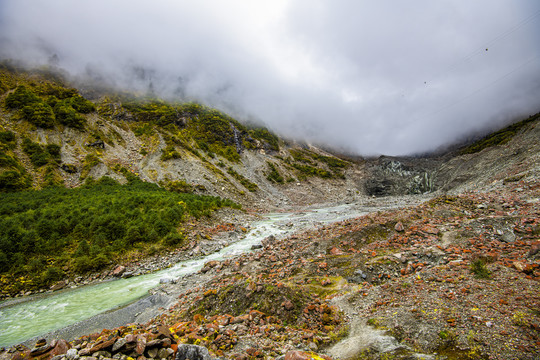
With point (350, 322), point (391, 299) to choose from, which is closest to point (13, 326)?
point (350, 322)

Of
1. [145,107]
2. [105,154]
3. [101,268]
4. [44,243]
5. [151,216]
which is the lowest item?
[101,268]

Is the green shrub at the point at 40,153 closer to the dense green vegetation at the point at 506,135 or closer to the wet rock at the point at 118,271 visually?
the wet rock at the point at 118,271

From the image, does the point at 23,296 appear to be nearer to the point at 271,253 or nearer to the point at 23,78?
the point at 271,253

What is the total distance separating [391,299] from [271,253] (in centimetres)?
831

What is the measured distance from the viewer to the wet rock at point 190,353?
459 centimetres

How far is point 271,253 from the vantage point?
1405 centimetres

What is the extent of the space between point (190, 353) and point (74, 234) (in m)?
20.3

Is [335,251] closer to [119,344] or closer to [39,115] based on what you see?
[119,344]

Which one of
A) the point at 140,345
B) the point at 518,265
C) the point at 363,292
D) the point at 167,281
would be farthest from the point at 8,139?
the point at 518,265

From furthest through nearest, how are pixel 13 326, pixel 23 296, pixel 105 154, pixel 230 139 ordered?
pixel 230 139
pixel 105 154
pixel 23 296
pixel 13 326

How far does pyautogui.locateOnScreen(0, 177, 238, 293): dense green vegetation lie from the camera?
585 inches

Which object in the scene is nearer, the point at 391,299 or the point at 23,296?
the point at 391,299

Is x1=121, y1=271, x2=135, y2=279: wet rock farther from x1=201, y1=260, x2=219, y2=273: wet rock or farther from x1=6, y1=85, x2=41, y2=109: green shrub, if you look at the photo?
x1=6, y1=85, x2=41, y2=109: green shrub

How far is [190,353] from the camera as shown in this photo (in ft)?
15.1
